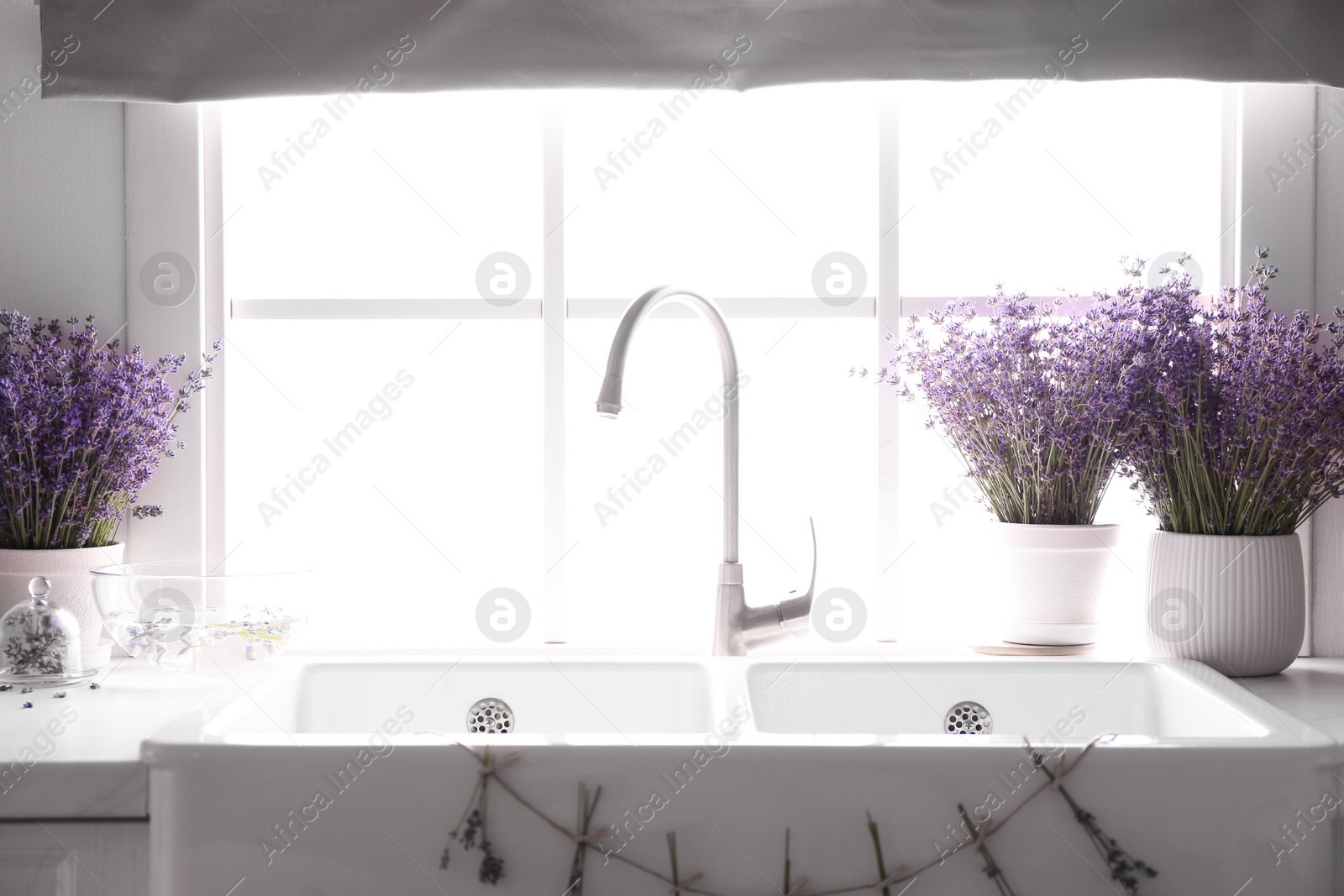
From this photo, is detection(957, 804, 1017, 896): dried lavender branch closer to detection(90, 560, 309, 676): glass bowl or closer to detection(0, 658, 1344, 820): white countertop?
detection(0, 658, 1344, 820): white countertop

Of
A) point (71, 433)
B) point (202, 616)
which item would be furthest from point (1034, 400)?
point (71, 433)

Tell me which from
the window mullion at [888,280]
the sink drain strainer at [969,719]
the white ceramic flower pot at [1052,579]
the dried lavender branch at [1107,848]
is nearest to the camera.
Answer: the dried lavender branch at [1107,848]

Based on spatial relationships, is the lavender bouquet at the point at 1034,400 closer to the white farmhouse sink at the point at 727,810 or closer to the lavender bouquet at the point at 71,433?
the white farmhouse sink at the point at 727,810

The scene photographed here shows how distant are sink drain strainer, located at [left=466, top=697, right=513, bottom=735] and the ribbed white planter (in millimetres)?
853

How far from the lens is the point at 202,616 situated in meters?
1.19

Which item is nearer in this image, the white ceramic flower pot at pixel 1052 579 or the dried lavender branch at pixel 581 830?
the dried lavender branch at pixel 581 830

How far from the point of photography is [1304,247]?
135cm

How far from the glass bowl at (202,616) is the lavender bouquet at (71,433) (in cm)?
10


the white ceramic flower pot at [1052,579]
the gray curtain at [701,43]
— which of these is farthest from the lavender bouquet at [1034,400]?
the gray curtain at [701,43]

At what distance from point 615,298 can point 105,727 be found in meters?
0.86

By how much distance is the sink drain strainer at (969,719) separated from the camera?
1145 millimetres

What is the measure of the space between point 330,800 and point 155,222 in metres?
0.98

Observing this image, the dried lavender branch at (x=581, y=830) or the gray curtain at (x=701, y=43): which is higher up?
the gray curtain at (x=701, y=43)

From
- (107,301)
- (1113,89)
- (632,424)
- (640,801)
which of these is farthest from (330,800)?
(1113,89)
